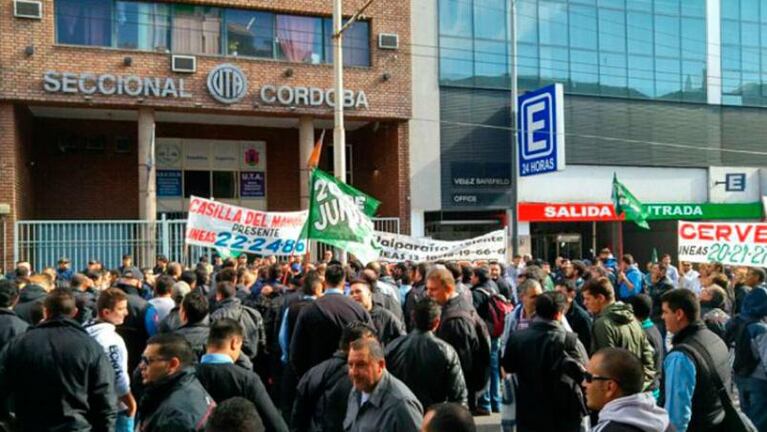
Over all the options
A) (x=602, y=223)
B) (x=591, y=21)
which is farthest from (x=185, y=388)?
(x=602, y=223)

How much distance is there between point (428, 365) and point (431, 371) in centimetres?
5

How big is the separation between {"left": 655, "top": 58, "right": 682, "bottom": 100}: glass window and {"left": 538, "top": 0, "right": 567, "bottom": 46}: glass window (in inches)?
178

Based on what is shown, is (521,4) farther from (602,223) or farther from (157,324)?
(157,324)

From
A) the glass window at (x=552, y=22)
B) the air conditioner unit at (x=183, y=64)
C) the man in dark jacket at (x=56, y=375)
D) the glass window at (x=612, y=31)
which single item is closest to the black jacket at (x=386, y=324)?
the man in dark jacket at (x=56, y=375)

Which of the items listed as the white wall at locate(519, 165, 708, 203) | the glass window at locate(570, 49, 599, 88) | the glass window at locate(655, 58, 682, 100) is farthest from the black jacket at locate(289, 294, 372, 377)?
the glass window at locate(655, 58, 682, 100)

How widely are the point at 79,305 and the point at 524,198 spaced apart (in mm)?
20236

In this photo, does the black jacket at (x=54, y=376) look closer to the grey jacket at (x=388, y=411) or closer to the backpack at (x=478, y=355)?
the grey jacket at (x=388, y=411)

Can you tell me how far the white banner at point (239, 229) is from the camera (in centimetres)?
1341

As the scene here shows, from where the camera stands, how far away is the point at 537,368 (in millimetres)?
5457

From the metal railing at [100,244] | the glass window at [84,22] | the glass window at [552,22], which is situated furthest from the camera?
the glass window at [552,22]

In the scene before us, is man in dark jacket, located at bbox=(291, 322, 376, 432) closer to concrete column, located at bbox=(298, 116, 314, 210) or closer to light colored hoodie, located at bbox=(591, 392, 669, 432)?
light colored hoodie, located at bbox=(591, 392, 669, 432)

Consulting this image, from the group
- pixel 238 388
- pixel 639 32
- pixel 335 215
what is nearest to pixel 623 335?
pixel 238 388

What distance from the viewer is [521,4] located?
25.2 m

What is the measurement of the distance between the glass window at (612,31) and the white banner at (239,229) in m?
17.6
